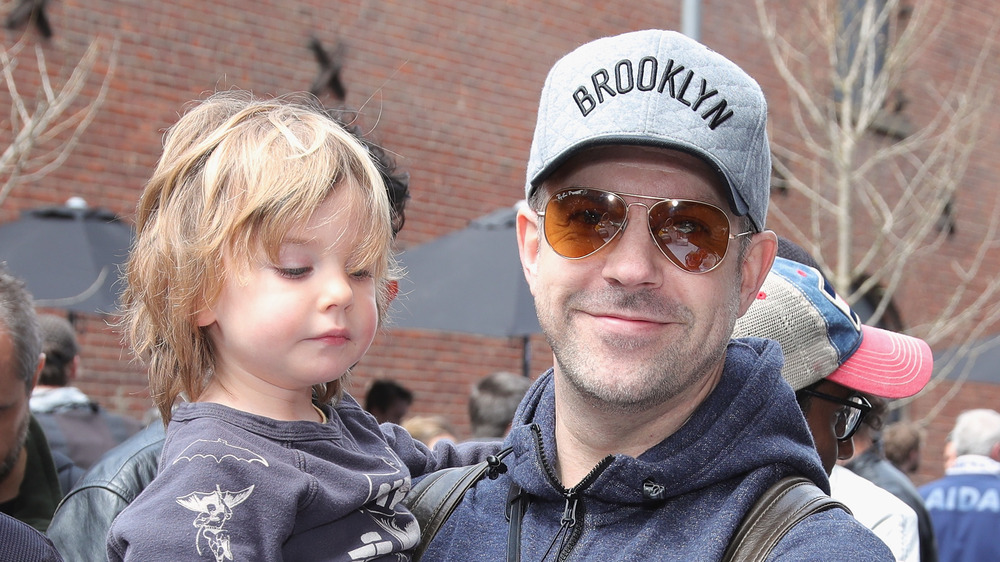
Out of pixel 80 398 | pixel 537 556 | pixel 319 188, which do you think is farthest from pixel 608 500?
pixel 80 398

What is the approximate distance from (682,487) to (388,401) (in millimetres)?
5532

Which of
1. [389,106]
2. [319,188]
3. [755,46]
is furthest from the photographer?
[755,46]

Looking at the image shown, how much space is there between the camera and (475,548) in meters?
1.92

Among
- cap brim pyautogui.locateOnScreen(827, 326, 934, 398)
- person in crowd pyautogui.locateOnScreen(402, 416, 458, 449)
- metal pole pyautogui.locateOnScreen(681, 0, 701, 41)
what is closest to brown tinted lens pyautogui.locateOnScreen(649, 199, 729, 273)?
cap brim pyautogui.locateOnScreen(827, 326, 934, 398)

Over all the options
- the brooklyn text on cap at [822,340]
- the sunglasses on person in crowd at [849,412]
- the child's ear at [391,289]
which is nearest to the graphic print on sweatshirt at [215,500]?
the child's ear at [391,289]

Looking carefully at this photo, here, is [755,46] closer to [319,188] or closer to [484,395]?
[484,395]

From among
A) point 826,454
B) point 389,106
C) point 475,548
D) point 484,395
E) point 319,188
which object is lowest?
point 484,395

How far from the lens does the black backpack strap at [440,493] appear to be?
202cm

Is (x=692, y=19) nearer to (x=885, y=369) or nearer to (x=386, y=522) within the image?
(x=885, y=369)

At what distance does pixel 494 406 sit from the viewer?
5832 millimetres

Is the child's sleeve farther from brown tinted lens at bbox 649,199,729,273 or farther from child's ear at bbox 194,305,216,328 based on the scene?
brown tinted lens at bbox 649,199,729,273

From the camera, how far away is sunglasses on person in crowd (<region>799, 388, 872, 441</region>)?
278 cm

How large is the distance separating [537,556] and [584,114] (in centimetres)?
76

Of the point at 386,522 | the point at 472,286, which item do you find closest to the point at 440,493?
the point at 386,522
